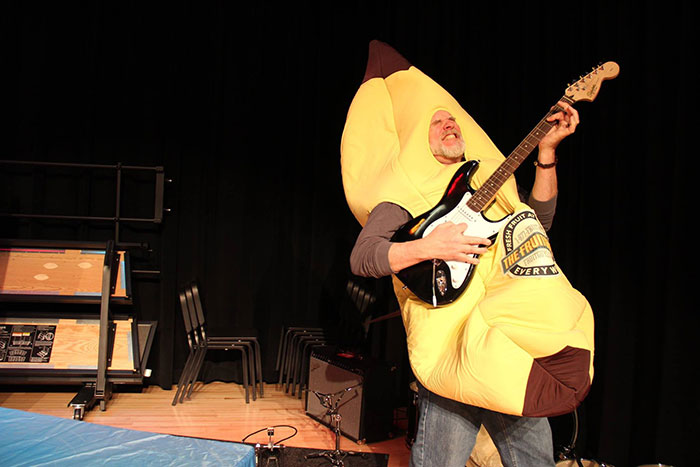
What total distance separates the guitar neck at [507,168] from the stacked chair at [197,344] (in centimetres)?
281

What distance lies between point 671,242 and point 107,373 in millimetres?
3625

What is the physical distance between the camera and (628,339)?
2.77 m

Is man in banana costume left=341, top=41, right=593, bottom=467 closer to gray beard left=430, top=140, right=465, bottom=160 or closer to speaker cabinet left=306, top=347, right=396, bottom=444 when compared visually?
gray beard left=430, top=140, right=465, bottom=160

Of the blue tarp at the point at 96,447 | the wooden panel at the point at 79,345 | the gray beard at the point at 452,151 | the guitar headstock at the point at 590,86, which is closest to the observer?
the blue tarp at the point at 96,447

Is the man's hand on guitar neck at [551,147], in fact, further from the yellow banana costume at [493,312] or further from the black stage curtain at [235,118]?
the black stage curtain at [235,118]

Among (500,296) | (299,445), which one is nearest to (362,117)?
(500,296)

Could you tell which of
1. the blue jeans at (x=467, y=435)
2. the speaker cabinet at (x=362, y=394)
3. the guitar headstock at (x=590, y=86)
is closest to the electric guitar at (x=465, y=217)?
the guitar headstock at (x=590, y=86)

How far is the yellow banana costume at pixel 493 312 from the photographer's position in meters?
1.54

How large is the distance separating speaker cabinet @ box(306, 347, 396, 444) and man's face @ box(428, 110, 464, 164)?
5.66ft

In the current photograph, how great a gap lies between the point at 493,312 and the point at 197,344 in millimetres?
3006

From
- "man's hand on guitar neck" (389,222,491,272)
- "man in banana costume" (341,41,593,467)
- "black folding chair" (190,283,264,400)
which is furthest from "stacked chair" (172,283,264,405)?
"man's hand on guitar neck" (389,222,491,272)

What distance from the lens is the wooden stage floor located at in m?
3.34

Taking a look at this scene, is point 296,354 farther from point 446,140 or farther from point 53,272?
point 446,140

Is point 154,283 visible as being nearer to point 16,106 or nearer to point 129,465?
point 16,106
